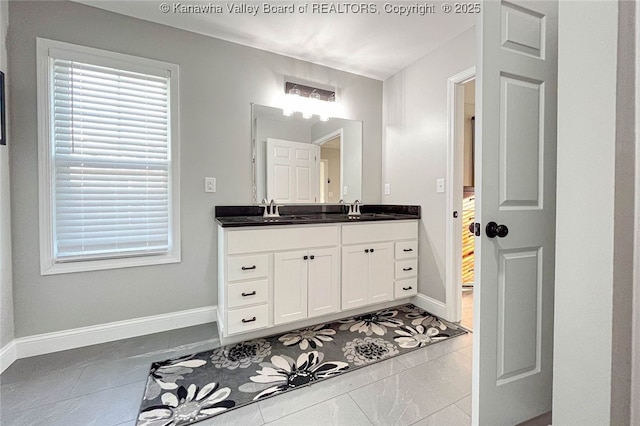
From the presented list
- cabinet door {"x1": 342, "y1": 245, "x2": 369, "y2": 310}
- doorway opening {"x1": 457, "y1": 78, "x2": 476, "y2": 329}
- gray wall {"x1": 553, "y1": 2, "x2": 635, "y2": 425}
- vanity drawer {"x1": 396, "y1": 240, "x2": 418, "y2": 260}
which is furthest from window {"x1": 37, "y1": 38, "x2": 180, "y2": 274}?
doorway opening {"x1": 457, "y1": 78, "x2": 476, "y2": 329}

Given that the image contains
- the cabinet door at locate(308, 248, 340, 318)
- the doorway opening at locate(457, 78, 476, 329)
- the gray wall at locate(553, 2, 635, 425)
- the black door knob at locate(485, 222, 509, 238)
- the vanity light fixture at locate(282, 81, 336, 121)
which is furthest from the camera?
the doorway opening at locate(457, 78, 476, 329)

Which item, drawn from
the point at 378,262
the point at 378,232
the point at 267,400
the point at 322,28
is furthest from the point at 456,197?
the point at 267,400

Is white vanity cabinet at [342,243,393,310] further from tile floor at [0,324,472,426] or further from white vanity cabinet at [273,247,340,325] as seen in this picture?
tile floor at [0,324,472,426]

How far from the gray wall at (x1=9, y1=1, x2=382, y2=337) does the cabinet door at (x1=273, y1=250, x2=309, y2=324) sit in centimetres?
71

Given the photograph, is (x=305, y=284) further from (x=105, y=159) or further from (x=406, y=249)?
(x=105, y=159)

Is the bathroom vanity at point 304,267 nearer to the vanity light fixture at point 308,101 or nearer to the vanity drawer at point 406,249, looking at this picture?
the vanity drawer at point 406,249

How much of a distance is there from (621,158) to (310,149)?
2253mm

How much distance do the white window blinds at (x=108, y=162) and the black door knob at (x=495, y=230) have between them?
7.29ft

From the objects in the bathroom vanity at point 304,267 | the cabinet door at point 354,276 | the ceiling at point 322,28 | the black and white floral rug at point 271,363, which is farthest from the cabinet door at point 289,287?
the ceiling at point 322,28

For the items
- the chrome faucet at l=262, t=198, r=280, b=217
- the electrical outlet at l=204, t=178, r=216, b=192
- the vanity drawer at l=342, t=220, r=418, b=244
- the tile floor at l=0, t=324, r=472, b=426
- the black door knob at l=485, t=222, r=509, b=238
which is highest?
the electrical outlet at l=204, t=178, r=216, b=192

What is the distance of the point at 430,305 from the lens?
249 cm

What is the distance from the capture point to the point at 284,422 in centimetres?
125

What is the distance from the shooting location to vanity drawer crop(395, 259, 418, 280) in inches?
98.2

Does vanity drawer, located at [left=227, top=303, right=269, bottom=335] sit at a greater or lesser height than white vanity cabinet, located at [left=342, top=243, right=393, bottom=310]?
lesser
